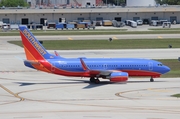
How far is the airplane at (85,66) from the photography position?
54344 millimetres

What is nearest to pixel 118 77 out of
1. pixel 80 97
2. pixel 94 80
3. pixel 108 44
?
pixel 94 80

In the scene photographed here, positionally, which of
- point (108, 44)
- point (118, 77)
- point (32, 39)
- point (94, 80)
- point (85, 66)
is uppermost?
point (32, 39)

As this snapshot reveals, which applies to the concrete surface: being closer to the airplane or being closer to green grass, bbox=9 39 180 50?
the airplane

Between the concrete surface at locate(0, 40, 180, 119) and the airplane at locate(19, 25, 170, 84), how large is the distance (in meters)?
1.04

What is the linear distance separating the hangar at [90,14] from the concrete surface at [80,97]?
325 ft

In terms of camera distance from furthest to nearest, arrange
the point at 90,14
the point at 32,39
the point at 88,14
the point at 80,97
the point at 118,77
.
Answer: the point at 88,14 < the point at 90,14 < the point at 32,39 < the point at 118,77 < the point at 80,97

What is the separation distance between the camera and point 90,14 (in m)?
171

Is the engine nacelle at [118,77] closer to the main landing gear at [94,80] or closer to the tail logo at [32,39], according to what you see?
the main landing gear at [94,80]

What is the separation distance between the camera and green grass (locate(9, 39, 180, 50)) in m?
94.9

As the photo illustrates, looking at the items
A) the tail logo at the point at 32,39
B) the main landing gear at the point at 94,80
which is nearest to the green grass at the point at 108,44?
the main landing gear at the point at 94,80

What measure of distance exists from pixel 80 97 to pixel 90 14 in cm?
12586

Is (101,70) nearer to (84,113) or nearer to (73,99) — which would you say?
(73,99)

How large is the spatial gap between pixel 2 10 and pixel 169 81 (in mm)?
113588

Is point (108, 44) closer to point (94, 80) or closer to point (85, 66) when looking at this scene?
point (94, 80)
